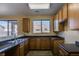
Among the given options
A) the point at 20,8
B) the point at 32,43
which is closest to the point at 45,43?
the point at 32,43

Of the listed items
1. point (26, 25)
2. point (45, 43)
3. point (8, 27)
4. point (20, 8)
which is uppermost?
point (20, 8)

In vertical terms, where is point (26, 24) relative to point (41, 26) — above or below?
above

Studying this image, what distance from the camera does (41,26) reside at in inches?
320

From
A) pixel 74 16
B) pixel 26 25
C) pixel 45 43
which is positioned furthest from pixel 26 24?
pixel 74 16

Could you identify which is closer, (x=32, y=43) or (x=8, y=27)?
(x=32, y=43)

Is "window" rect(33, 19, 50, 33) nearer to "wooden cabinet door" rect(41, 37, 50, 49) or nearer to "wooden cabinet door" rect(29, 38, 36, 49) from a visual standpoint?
"wooden cabinet door" rect(41, 37, 50, 49)

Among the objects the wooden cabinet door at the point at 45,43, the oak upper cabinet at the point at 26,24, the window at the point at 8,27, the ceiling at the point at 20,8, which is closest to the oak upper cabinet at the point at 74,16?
the ceiling at the point at 20,8

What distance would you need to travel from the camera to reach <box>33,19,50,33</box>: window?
8.10 metres

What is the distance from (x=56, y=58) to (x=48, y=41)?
622 cm

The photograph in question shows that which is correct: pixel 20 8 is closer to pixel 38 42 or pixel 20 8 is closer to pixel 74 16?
pixel 38 42

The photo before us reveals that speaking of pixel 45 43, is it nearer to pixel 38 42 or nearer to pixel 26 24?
pixel 38 42

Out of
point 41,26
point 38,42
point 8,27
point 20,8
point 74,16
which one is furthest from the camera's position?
point 41,26

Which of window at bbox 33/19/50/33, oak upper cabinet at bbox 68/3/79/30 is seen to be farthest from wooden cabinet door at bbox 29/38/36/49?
oak upper cabinet at bbox 68/3/79/30

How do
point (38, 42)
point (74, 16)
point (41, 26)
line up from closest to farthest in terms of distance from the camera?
point (74, 16), point (38, 42), point (41, 26)
